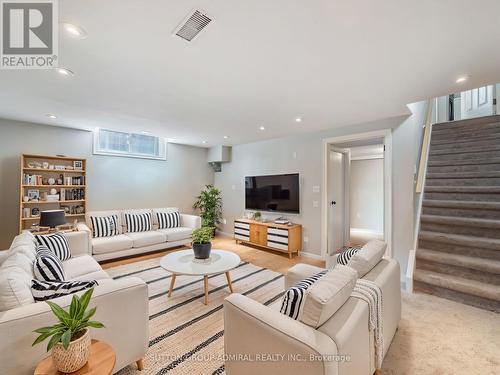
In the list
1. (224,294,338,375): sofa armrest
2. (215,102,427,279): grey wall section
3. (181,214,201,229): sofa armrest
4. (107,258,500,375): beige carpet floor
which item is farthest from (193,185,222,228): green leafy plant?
(224,294,338,375): sofa armrest

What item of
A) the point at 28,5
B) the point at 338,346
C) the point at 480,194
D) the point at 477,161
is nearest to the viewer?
the point at 338,346

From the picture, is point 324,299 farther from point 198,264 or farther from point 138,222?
point 138,222

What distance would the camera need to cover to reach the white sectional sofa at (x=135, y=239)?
3678 millimetres

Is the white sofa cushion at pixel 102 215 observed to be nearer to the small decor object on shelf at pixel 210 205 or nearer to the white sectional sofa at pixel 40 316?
the small decor object on shelf at pixel 210 205

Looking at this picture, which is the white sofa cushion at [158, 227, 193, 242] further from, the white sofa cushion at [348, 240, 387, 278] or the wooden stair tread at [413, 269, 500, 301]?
the wooden stair tread at [413, 269, 500, 301]

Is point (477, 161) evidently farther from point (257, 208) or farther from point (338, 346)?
point (338, 346)

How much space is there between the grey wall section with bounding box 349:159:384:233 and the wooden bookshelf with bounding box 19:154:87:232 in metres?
6.29

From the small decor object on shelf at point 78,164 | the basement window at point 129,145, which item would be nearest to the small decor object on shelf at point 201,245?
the small decor object on shelf at point 78,164

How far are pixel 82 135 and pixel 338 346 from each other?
208 inches

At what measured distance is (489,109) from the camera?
4.59 metres

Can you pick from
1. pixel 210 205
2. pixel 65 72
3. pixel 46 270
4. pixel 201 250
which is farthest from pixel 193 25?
pixel 210 205

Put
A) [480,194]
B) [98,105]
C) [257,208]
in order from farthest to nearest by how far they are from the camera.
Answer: [257,208], [480,194], [98,105]

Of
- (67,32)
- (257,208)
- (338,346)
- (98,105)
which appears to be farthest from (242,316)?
(257,208)

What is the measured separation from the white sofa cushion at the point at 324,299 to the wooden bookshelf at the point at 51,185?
14.9ft
